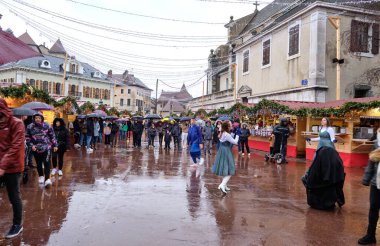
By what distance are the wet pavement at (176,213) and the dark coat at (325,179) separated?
0.22 m

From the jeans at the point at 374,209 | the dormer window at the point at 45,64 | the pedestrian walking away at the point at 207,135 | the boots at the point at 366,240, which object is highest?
the dormer window at the point at 45,64

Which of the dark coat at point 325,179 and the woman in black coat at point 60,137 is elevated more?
the woman in black coat at point 60,137

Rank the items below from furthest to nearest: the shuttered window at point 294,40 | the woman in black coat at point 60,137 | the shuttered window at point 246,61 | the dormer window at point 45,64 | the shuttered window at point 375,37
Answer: the dormer window at point 45,64 → the shuttered window at point 246,61 → the shuttered window at point 294,40 → the shuttered window at point 375,37 → the woman in black coat at point 60,137

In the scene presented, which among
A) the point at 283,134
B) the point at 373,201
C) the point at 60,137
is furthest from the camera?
the point at 283,134

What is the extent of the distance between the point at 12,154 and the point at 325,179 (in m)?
5.46

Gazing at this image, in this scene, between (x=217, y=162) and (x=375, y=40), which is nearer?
(x=217, y=162)

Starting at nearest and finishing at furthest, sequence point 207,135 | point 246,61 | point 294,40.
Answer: point 207,135, point 294,40, point 246,61

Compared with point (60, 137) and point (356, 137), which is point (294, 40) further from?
point (60, 137)

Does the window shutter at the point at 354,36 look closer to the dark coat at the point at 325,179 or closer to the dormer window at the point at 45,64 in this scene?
the dark coat at the point at 325,179

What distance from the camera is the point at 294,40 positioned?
23.2m

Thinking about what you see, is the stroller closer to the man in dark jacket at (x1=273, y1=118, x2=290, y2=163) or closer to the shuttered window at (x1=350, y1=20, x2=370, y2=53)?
the man in dark jacket at (x1=273, y1=118, x2=290, y2=163)

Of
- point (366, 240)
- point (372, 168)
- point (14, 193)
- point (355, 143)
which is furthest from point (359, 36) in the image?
point (14, 193)

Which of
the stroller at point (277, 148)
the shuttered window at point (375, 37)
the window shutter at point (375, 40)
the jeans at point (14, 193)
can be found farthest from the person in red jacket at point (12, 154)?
the window shutter at point (375, 40)

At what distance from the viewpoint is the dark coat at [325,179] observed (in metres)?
6.65
